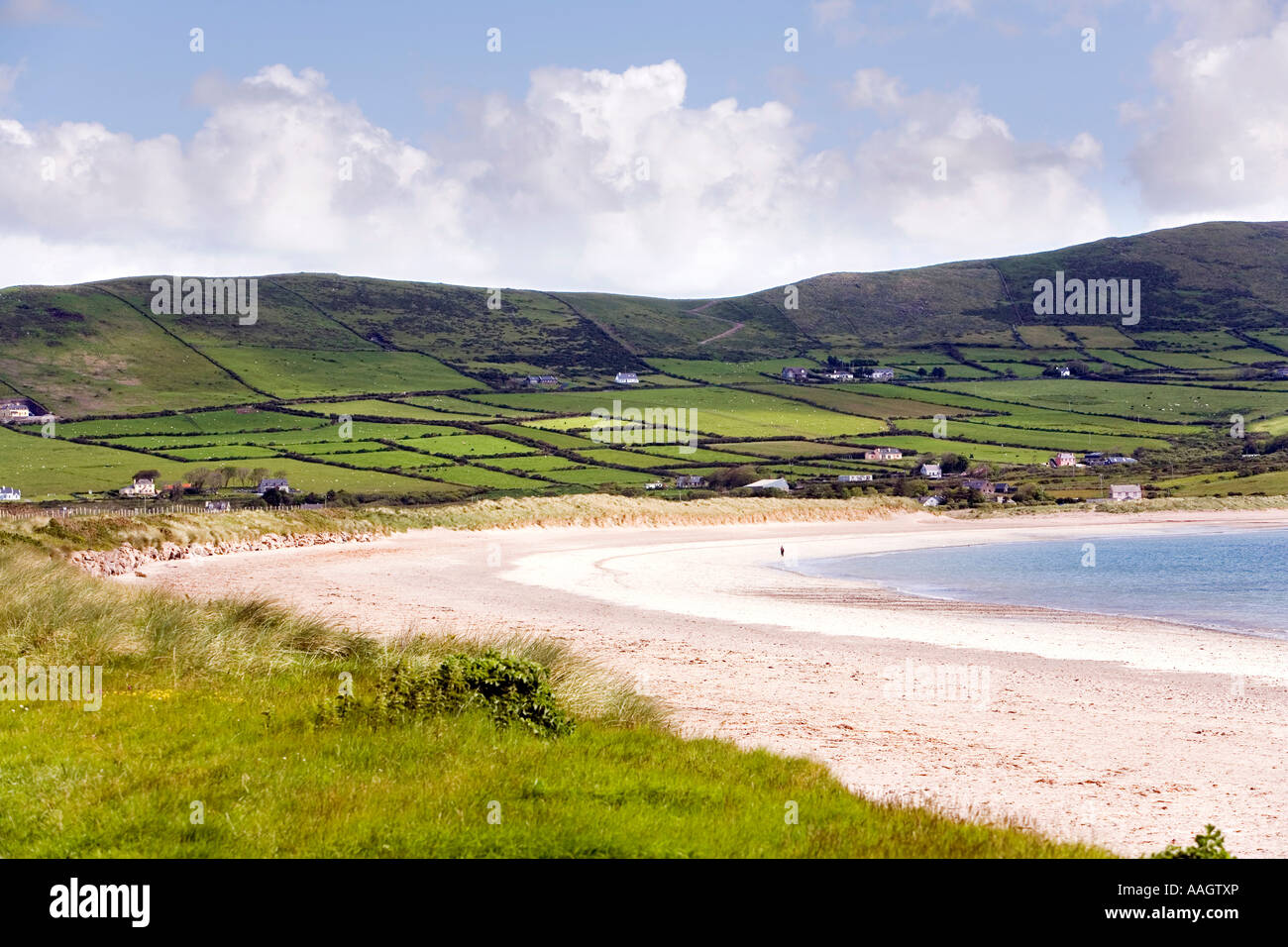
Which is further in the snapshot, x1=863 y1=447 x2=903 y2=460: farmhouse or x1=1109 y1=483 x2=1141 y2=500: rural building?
x1=863 y1=447 x2=903 y2=460: farmhouse

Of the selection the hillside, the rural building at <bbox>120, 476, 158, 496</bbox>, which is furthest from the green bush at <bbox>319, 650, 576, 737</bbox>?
the rural building at <bbox>120, 476, 158, 496</bbox>

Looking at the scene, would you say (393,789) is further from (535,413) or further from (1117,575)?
(535,413)

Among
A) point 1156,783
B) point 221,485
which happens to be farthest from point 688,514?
point 1156,783

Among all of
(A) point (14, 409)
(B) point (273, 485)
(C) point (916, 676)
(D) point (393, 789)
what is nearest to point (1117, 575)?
(C) point (916, 676)

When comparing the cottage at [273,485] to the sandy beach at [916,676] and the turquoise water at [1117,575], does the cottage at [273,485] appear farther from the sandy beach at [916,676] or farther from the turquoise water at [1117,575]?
the turquoise water at [1117,575]

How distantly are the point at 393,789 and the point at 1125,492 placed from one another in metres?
99.8

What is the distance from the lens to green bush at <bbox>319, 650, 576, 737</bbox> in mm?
10312

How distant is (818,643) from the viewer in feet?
73.3

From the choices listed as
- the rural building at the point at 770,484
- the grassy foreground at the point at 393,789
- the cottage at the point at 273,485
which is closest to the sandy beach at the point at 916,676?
the grassy foreground at the point at 393,789

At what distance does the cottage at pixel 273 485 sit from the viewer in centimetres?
8149

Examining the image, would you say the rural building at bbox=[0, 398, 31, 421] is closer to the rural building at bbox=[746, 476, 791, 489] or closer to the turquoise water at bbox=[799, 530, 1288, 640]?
the rural building at bbox=[746, 476, 791, 489]

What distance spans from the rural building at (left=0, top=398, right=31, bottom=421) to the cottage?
2319 inches

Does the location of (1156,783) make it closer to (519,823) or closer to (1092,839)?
(1092,839)
